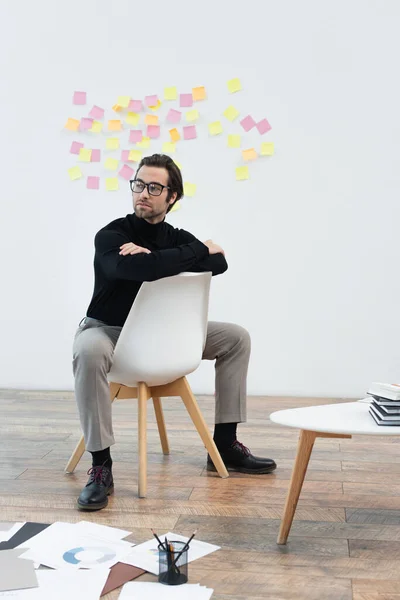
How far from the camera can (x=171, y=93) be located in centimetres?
416

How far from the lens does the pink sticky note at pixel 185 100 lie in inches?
163

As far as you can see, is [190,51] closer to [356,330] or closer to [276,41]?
[276,41]

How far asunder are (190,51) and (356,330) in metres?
1.66

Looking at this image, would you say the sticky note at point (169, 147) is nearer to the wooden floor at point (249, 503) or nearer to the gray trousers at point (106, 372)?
the wooden floor at point (249, 503)

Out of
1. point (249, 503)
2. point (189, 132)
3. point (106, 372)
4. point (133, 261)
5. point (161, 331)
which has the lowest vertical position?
point (249, 503)

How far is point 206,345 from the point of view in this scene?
110 inches

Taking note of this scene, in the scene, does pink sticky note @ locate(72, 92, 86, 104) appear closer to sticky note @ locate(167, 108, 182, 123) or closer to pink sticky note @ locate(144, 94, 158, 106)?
pink sticky note @ locate(144, 94, 158, 106)

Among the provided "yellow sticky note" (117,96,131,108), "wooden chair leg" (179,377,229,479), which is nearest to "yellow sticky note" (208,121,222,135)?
"yellow sticky note" (117,96,131,108)

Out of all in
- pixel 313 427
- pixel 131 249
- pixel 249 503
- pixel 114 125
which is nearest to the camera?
pixel 313 427

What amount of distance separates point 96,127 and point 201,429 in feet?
6.98

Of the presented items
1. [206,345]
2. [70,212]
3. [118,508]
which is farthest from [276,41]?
[118,508]

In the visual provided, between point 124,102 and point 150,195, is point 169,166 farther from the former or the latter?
point 124,102

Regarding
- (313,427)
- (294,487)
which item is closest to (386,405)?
(313,427)

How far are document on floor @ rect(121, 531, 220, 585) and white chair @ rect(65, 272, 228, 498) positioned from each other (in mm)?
419
